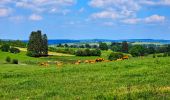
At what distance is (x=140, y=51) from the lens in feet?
508

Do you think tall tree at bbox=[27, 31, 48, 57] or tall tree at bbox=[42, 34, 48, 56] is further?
tall tree at bbox=[42, 34, 48, 56]

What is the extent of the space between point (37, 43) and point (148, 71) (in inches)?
5256

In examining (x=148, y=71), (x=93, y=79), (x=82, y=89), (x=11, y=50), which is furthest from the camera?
(x=11, y=50)

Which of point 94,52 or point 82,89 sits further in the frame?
point 94,52

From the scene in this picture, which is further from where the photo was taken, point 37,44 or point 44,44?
point 44,44

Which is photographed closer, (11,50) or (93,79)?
(93,79)

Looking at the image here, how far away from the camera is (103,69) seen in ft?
114

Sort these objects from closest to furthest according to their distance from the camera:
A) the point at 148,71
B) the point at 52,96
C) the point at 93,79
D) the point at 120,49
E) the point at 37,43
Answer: the point at 52,96 → the point at 93,79 → the point at 148,71 → the point at 37,43 → the point at 120,49

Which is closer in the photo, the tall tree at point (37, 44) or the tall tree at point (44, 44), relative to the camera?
the tall tree at point (37, 44)

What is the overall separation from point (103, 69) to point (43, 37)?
132924mm

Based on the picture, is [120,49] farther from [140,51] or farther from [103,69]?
[103,69]

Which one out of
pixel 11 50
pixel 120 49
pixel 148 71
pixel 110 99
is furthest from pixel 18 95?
pixel 120 49

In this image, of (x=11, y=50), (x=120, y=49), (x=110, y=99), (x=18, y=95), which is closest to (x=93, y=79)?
(x=18, y=95)

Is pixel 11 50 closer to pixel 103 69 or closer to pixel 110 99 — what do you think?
pixel 103 69
